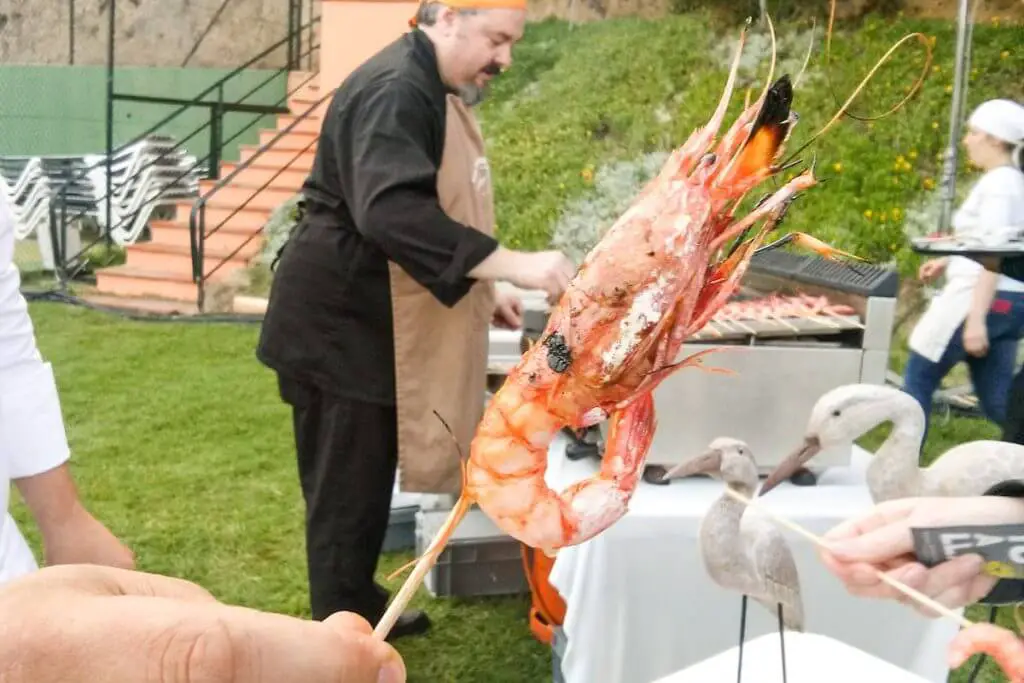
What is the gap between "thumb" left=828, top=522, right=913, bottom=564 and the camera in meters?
1.01

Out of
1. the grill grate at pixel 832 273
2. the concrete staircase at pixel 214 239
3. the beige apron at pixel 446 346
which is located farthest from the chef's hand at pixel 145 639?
the concrete staircase at pixel 214 239

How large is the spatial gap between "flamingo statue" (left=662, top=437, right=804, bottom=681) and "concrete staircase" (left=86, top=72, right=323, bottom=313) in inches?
268

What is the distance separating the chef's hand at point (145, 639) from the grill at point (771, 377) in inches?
51.7

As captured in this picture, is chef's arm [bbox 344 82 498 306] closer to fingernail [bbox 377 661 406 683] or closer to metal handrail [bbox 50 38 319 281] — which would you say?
fingernail [bbox 377 661 406 683]

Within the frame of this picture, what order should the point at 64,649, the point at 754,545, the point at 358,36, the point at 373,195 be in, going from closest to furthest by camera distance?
the point at 64,649 < the point at 754,545 < the point at 373,195 < the point at 358,36

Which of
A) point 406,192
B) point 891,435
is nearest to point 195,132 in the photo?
point 406,192

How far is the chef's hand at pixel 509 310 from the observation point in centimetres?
233

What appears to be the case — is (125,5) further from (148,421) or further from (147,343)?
(148,421)

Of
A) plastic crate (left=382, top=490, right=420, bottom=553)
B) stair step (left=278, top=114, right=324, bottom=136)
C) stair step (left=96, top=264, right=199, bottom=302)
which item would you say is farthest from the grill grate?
stair step (left=278, top=114, right=324, bottom=136)

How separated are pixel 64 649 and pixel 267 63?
10.8m

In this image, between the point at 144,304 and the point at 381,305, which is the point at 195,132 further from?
the point at 381,305

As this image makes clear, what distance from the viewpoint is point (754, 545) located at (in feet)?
4.72

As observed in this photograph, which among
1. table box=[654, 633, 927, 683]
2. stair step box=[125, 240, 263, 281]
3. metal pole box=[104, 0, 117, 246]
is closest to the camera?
table box=[654, 633, 927, 683]

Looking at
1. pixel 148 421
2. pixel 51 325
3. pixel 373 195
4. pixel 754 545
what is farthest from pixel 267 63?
pixel 754 545
